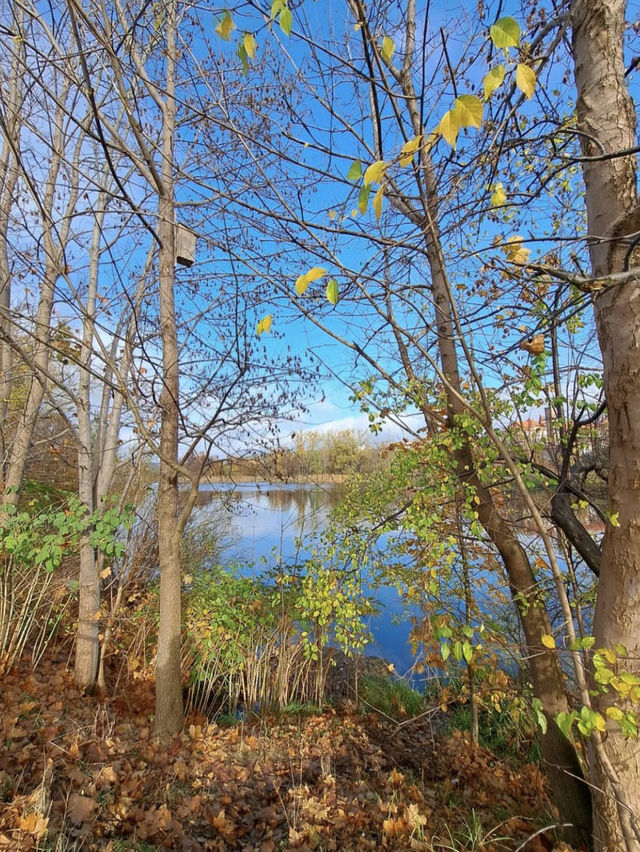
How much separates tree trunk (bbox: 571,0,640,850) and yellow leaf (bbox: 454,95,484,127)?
0.97m

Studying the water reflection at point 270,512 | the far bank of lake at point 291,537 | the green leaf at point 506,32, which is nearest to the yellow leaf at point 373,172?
the green leaf at point 506,32

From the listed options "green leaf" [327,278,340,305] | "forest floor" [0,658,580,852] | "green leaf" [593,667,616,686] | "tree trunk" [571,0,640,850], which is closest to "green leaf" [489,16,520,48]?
"green leaf" [327,278,340,305]

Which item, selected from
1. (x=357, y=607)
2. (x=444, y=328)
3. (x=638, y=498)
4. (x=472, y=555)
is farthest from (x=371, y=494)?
(x=638, y=498)

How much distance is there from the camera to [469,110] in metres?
0.77

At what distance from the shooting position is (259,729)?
3.56 m

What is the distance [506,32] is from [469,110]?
6.4 inches

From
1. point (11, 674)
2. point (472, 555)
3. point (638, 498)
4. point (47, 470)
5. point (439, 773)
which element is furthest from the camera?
point (47, 470)

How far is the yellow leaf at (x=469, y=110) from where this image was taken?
0.76 metres

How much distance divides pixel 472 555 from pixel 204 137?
3997 millimetres

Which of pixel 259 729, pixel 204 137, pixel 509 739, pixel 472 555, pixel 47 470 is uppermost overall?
pixel 204 137

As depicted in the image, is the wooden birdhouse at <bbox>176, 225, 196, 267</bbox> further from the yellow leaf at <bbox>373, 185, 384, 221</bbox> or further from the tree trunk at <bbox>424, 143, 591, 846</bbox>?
the yellow leaf at <bbox>373, 185, 384, 221</bbox>

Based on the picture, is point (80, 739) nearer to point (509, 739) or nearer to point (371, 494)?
point (371, 494)

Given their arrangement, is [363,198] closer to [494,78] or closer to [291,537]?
[494,78]

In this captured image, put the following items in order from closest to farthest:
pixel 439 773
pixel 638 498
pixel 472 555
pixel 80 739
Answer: pixel 638 498, pixel 80 739, pixel 439 773, pixel 472 555
